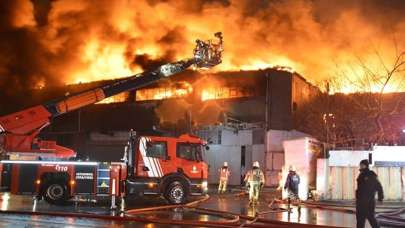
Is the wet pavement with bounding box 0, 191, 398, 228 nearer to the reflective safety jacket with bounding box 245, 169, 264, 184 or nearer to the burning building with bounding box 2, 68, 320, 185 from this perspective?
the reflective safety jacket with bounding box 245, 169, 264, 184

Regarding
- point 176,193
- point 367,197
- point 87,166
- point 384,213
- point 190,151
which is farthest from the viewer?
point 190,151

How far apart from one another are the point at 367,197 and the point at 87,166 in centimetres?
939

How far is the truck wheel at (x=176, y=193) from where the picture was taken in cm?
1736

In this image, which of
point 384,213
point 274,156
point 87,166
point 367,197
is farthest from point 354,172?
Result: point 274,156

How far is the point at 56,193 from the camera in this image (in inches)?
659

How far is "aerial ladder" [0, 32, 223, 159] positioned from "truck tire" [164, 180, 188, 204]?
3.96 m

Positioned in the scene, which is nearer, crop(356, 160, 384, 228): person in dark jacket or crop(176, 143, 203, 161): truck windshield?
crop(356, 160, 384, 228): person in dark jacket

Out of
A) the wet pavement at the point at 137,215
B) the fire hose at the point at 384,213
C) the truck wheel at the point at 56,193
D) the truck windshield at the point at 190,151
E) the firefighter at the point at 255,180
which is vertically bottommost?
the wet pavement at the point at 137,215

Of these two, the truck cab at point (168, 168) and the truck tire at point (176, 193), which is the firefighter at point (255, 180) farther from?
the truck tire at point (176, 193)

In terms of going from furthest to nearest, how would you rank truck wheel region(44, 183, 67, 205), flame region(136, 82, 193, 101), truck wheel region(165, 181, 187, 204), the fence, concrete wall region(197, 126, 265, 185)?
flame region(136, 82, 193, 101), concrete wall region(197, 126, 265, 185), the fence, truck wheel region(165, 181, 187, 204), truck wheel region(44, 183, 67, 205)

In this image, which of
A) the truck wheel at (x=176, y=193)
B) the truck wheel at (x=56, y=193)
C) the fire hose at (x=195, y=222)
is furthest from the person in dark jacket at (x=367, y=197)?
the truck wheel at (x=56, y=193)

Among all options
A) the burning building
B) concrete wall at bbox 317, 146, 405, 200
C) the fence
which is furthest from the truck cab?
the burning building

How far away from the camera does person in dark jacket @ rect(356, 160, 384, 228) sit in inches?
404

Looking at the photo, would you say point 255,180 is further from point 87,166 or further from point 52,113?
point 52,113
